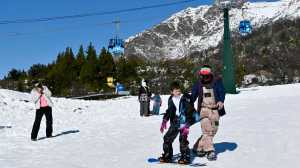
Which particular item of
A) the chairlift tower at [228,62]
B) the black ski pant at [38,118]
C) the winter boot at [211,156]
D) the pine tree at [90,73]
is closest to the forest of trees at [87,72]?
the pine tree at [90,73]

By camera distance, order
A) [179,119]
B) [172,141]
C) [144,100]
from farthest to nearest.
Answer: [144,100], [172,141], [179,119]

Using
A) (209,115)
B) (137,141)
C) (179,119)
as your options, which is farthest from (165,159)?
(137,141)

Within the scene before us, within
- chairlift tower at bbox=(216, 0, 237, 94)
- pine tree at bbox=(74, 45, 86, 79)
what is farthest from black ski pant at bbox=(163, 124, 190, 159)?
pine tree at bbox=(74, 45, 86, 79)

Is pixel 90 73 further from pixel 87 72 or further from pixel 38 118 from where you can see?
pixel 38 118

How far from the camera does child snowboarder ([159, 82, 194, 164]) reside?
10.6 metres

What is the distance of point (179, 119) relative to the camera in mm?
10695

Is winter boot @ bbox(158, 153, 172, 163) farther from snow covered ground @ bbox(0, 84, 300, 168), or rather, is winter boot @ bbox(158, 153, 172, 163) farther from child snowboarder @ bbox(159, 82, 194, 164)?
snow covered ground @ bbox(0, 84, 300, 168)

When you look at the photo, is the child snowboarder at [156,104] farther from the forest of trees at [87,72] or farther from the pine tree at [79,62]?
the pine tree at [79,62]

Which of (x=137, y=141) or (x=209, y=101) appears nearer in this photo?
(x=209, y=101)

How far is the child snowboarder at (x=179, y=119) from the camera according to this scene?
34.8 ft

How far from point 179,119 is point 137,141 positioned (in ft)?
14.4

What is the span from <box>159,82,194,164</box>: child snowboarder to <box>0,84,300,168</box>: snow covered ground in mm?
456

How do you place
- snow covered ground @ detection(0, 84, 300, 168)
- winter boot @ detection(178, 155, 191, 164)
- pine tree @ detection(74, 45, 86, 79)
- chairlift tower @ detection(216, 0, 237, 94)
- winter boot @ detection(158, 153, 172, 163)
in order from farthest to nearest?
pine tree @ detection(74, 45, 86, 79) < chairlift tower @ detection(216, 0, 237, 94) < snow covered ground @ detection(0, 84, 300, 168) < winter boot @ detection(158, 153, 172, 163) < winter boot @ detection(178, 155, 191, 164)

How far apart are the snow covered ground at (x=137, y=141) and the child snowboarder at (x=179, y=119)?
0.46 m
